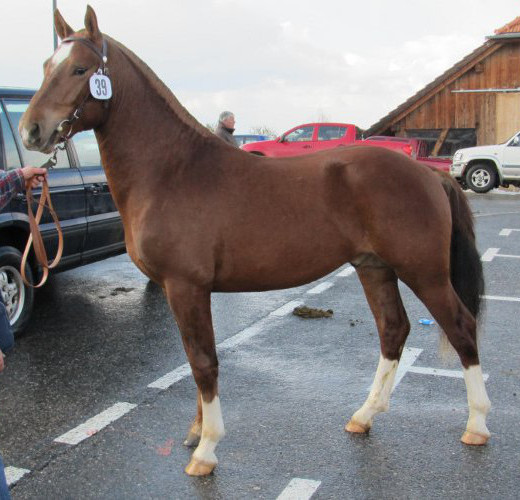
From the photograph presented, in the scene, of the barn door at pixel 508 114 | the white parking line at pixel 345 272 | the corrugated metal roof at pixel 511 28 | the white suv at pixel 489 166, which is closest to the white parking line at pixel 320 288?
the white parking line at pixel 345 272

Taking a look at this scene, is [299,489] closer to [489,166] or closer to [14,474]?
[14,474]

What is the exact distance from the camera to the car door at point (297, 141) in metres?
21.1

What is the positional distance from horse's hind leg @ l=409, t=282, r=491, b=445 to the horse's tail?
17 cm

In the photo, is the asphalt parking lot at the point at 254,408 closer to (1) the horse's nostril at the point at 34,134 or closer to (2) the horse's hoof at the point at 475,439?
(2) the horse's hoof at the point at 475,439

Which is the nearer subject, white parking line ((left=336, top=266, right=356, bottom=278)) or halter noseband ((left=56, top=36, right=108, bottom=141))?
halter noseband ((left=56, top=36, right=108, bottom=141))

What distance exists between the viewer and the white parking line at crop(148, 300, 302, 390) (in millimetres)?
4668

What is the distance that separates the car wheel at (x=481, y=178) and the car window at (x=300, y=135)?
202 inches

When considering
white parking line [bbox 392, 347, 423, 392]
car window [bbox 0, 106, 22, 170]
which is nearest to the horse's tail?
white parking line [bbox 392, 347, 423, 392]

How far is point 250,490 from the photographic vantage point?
3229 mm

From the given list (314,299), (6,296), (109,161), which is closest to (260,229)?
(109,161)

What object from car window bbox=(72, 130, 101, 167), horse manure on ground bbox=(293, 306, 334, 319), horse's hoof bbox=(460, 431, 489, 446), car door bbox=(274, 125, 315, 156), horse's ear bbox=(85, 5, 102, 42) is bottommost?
horse manure on ground bbox=(293, 306, 334, 319)

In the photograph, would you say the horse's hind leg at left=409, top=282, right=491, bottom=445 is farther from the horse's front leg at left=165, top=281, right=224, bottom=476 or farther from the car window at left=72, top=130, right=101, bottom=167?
the car window at left=72, top=130, right=101, bottom=167

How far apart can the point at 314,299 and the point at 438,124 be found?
70.8 ft

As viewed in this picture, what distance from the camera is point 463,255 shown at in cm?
383
